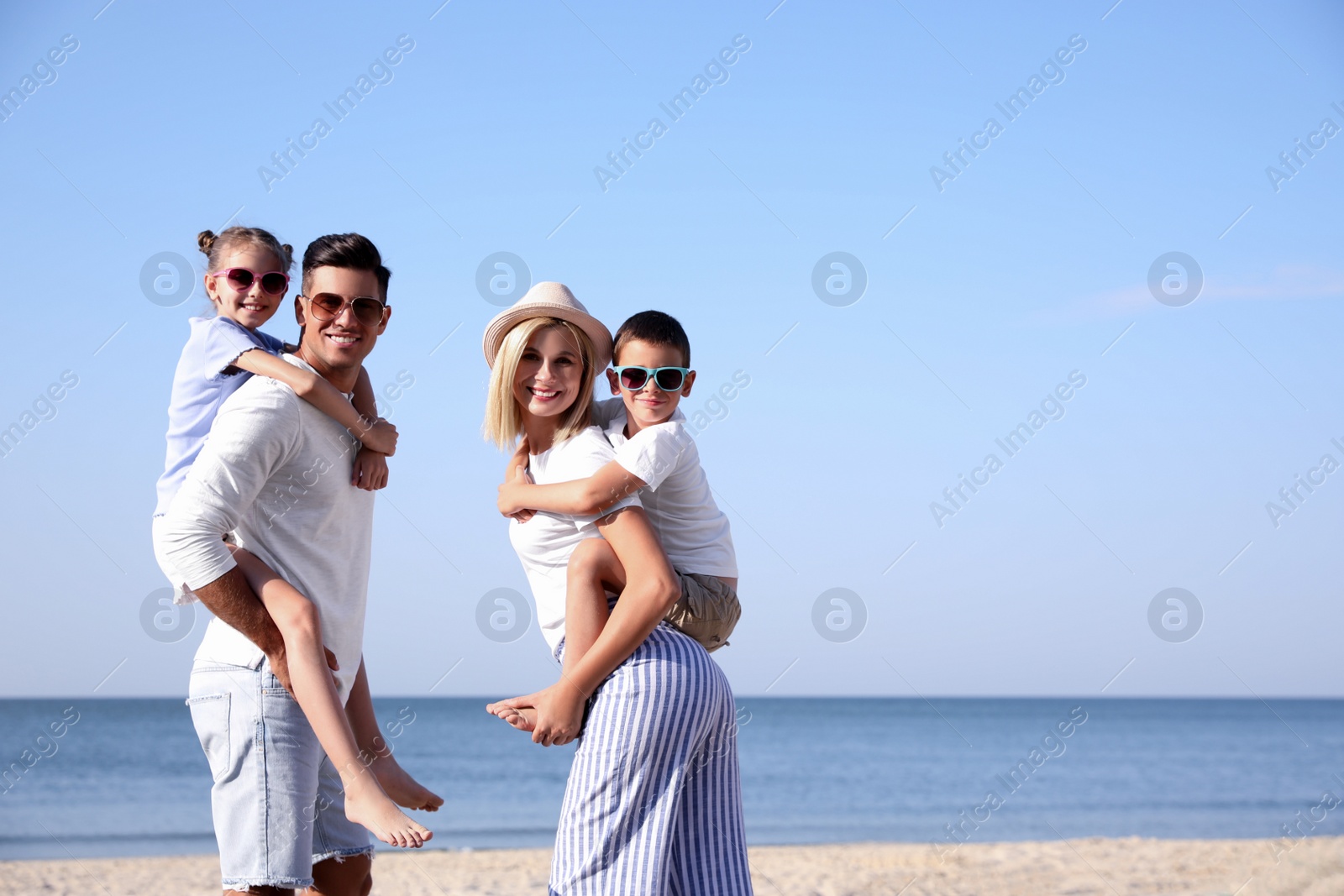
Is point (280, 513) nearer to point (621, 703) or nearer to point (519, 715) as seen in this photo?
point (519, 715)

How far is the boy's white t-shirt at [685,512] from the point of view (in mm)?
2764

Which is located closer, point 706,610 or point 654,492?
point 706,610

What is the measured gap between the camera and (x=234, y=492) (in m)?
2.44

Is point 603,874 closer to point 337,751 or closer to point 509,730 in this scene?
point 337,751

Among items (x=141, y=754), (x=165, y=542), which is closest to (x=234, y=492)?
(x=165, y=542)

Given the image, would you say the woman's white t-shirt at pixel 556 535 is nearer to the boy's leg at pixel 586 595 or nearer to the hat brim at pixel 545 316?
the boy's leg at pixel 586 595

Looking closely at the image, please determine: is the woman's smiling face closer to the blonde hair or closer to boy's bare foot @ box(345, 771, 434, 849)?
the blonde hair

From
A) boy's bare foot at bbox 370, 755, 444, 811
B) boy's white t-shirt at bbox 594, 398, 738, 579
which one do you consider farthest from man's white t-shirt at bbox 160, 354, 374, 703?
boy's white t-shirt at bbox 594, 398, 738, 579

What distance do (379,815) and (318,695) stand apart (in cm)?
30

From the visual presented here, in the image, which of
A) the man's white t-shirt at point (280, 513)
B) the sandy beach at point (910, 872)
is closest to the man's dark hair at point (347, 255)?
the man's white t-shirt at point (280, 513)

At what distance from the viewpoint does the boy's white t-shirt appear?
276 centimetres

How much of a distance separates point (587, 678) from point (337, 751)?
59 centimetres

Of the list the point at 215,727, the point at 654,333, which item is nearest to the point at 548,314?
the point at 654,333

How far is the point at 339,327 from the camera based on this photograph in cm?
279
